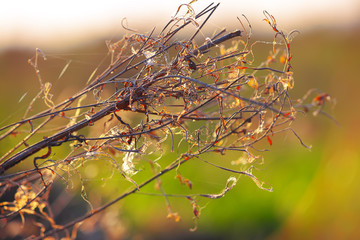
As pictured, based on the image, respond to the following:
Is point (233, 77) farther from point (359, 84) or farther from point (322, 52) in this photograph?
point (322, 52)

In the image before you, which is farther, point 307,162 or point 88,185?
point 307,162

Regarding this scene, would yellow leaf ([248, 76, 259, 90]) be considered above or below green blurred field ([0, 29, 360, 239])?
above

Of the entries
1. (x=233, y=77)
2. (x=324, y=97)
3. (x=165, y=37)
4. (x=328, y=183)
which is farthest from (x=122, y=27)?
(x=328, y=183)

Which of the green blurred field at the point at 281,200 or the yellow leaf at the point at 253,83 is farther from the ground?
the yellow leaf at the point at 253,83

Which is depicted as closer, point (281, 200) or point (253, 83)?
point (253, 83)

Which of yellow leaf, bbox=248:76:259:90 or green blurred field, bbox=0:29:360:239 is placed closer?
yellow leaf, bbox=248:76:259:90

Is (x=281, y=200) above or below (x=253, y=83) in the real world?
below

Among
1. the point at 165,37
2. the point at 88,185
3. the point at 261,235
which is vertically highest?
the point at 165,37

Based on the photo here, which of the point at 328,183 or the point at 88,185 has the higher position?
the point at 88,185

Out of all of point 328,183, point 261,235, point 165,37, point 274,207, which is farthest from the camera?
point 328,183

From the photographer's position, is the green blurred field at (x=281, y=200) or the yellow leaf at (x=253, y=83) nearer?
the yellow leaf at (x=253, y=83)

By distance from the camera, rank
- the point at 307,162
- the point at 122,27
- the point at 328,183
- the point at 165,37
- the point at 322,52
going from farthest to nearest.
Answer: the point at 322,52 < the point at 307,162 < the point at 328,183 < the point at 122,27 < the point at 165,37
